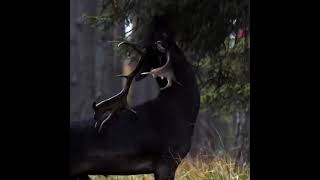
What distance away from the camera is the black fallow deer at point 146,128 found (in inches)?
113

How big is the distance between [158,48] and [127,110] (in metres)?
0.33

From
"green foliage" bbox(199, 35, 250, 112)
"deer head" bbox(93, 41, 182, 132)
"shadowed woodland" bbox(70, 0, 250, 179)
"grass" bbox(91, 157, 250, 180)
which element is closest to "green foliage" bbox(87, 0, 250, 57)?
"shadowed woodland" bbox(70, 0, 250, 179)

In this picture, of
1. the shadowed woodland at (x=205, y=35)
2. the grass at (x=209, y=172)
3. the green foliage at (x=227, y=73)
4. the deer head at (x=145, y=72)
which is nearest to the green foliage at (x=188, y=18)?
the shadowed woodland at (x=205, y=35)

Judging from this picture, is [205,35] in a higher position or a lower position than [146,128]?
higher

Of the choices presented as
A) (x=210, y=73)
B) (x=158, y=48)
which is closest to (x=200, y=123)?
(x=210, y=73)

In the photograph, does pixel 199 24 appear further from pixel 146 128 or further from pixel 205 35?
pixel 146 128

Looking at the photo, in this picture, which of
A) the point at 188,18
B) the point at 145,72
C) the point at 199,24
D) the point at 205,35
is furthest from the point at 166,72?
the point at 205,35

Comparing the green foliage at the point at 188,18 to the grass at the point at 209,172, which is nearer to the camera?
the green foliage at the point at 188,18

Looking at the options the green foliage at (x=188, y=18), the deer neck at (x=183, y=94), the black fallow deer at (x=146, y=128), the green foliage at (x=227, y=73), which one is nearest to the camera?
the black fallow deer at (x=146, y=128)

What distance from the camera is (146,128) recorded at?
2949 mm

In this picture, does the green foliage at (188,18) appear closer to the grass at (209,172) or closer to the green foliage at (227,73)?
the green foliage at (227,73)

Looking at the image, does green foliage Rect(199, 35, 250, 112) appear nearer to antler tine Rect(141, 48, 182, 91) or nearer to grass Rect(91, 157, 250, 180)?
grass Rect(91, 157, 250, 180)
